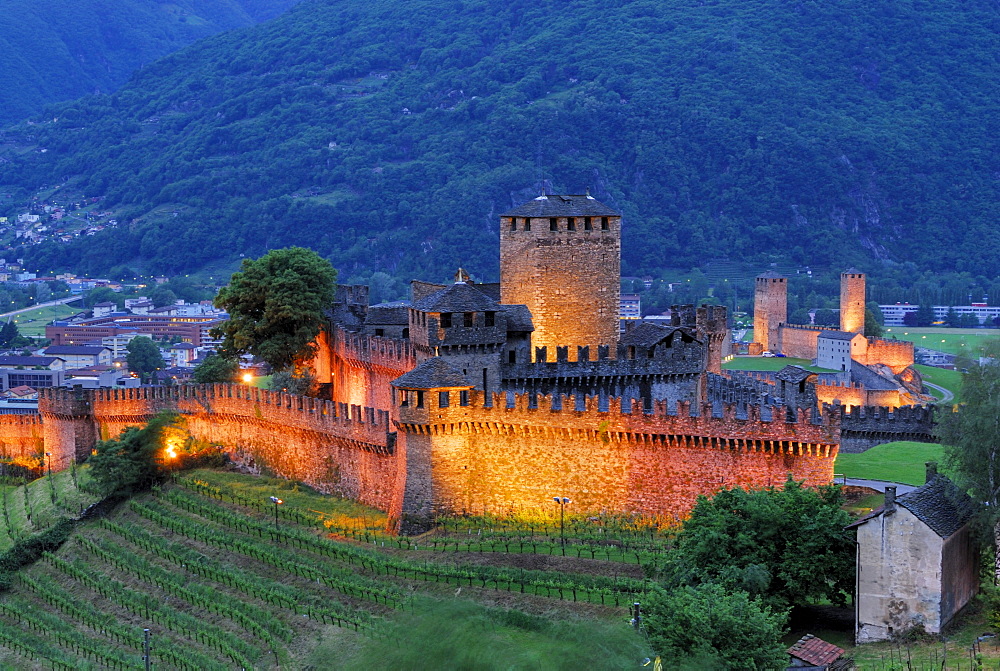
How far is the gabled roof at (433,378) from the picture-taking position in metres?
39.2

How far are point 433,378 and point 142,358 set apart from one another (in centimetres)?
8796

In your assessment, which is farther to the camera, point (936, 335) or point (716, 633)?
point (936, 335)

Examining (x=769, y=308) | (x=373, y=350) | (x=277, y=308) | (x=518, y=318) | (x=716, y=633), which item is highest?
(x=277, y=308)

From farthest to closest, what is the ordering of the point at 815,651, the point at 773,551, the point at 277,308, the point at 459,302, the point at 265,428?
the point at 277,308 → the point at 265,428 → the point at 459,302 → the point at 773,551 → the point at 815,651

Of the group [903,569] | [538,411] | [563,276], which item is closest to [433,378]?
[538,411]

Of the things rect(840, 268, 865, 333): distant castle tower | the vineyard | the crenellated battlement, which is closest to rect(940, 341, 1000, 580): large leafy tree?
the vineyard

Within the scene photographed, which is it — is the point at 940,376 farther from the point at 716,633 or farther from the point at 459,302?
the point at 716,633

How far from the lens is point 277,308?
52.9 metres

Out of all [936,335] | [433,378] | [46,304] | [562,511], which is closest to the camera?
[433,378]

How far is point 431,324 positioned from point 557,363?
14.1 feet

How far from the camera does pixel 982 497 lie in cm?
3397

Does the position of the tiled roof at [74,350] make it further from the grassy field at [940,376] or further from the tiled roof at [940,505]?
the tiled roof at [940,505]

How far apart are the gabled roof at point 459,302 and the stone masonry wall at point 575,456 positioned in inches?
116

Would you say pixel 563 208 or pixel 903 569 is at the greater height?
pixel 563 208
